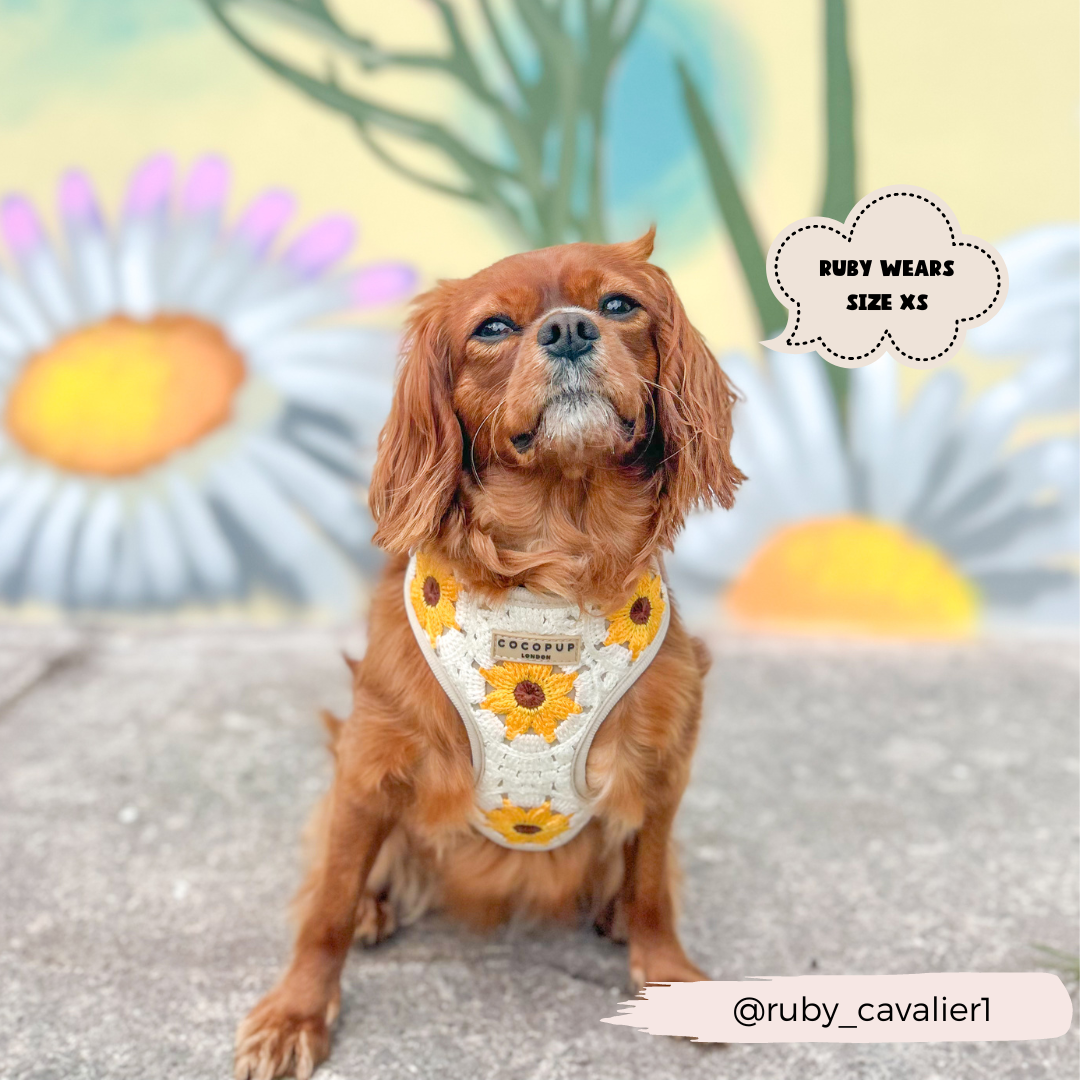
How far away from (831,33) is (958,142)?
0.67m

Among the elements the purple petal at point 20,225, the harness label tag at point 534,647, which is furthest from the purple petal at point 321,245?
the harness label tag at point 534,647

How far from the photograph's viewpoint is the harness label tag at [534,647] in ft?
6.26

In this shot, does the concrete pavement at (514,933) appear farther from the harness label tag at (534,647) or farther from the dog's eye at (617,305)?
the dog's eye at (617,305)

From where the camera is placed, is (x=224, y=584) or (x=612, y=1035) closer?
(x=612, y=1035)

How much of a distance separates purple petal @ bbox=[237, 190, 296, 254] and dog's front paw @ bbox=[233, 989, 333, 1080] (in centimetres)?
317

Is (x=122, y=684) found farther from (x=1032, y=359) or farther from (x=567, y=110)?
(x=1032, y=359)

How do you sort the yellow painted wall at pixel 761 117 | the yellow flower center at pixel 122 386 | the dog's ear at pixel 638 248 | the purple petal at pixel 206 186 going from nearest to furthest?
the dog's ear at pixel 638 248 → the yellow painted wall at pixel 761 117 → the purple petal at pixel 206 186 → the yellow flower center at pixel 122 386

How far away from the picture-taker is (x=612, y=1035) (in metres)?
2.11

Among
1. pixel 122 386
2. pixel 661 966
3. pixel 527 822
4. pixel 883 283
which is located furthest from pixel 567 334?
pixel 122 386

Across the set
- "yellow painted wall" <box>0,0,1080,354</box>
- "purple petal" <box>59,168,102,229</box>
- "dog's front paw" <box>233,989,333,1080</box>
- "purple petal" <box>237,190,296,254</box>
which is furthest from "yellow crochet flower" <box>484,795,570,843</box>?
"purple petal" <box>59,168,102,229</box>

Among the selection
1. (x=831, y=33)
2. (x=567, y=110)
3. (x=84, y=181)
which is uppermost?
(x=831, y=33)

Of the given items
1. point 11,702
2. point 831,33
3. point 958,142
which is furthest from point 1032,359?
point 11,702

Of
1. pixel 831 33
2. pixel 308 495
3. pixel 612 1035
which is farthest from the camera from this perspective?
pixel 308 495

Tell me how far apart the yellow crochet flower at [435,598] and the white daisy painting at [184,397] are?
2.48 meters
